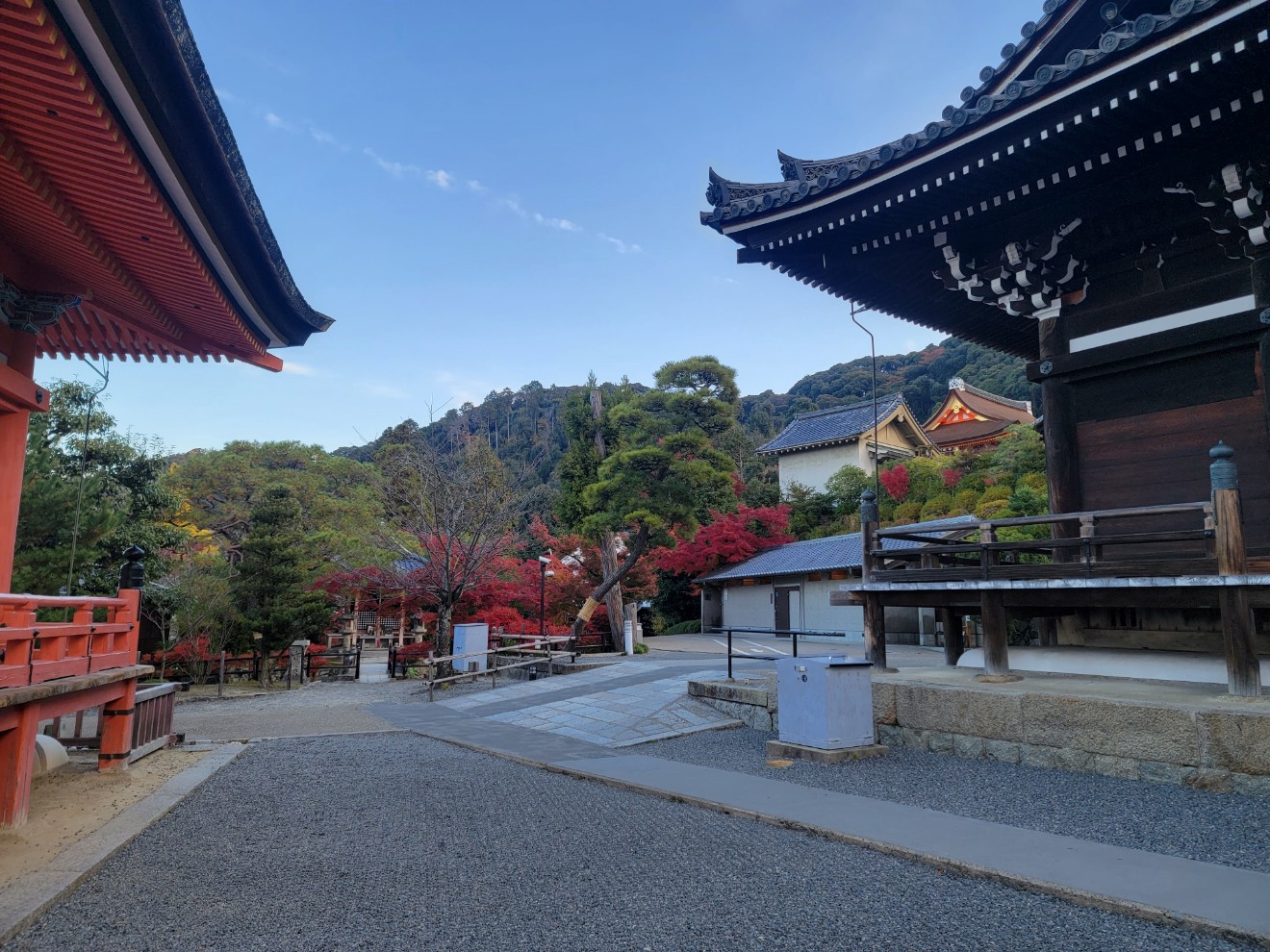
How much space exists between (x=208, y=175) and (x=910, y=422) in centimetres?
3629

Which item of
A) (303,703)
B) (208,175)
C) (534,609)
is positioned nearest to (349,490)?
(534,609)

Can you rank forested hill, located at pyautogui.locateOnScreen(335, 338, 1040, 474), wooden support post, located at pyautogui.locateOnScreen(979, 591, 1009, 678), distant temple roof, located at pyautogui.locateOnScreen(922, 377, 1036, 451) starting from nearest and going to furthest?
wooden support post, located at pyautogui.locateOnScreen(979, 591, 1009, 678), distant temple roof, located at pyautogui.locateOnScreen(922, 377, 1036, 451), forested hill, located at pyautogui.locateOnScreen(335, 338, 1040, 474)

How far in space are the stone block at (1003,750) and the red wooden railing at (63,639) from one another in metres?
7.62

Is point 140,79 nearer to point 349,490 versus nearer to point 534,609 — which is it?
Answer: point 534,609

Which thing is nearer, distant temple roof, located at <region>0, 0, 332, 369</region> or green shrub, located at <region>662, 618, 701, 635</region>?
distant temple roof, located at <region>0, 0, 332, 369</region>

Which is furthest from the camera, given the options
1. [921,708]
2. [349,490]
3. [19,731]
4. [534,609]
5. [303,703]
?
[349,490]

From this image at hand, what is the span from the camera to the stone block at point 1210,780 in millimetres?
5465

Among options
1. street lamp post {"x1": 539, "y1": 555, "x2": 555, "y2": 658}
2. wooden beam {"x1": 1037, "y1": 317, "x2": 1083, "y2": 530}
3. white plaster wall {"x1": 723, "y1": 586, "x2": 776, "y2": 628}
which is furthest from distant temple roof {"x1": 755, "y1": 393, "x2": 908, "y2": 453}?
wooden beam {"x1": 1037, "y1": 317, "x2": 1083, "y2": 530}

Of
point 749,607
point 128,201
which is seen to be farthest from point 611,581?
point 128,201

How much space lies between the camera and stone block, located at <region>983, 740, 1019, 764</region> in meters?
6.75

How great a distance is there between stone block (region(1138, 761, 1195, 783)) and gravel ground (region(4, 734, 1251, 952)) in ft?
9.54

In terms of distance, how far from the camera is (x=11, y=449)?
6496 mm

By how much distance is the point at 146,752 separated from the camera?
26.5ft

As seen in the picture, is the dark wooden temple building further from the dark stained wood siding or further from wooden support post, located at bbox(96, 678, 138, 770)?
wooden support post, located at bbox(96, 678, 138, 770)
